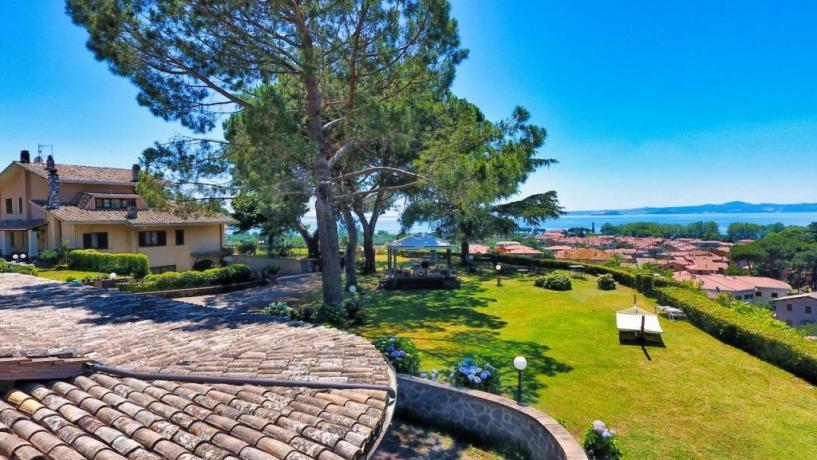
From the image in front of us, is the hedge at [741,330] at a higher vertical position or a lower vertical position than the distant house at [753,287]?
higher

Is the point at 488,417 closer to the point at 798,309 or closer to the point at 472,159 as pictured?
the point at 472,159

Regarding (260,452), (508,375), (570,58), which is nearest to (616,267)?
(570,58)

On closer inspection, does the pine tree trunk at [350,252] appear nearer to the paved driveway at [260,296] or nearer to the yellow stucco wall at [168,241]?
the paved driveway at [260,296]

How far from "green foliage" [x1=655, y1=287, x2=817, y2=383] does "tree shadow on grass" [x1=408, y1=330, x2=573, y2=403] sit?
5.53 metres

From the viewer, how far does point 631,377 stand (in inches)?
381

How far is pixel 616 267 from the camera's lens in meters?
25.2

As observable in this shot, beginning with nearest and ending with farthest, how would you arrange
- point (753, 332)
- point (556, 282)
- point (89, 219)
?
point (753, 332), point (556, 282), point (89, 219)

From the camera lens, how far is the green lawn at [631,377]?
7152mm

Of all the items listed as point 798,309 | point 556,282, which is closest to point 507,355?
point 556,282

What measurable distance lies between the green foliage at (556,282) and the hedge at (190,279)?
15710mm

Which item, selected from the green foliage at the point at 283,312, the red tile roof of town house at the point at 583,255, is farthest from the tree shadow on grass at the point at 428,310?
the red tile roof of town house at the point at 583,255

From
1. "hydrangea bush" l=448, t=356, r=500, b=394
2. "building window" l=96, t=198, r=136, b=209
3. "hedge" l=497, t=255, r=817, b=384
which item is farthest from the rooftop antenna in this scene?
"hedge" l=497, t=255, r=817, b=384

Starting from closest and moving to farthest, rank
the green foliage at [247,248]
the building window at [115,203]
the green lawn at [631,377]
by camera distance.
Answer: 1. the green lawn at [631,377]
2. the building window at [115,203]
3. the green foliage at [247,248]

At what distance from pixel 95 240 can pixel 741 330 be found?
103 ft
